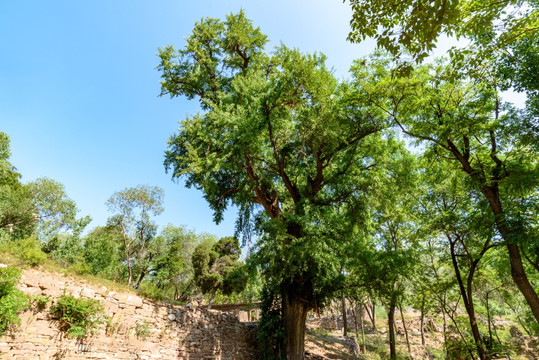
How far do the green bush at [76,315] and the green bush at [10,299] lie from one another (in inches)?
31.2

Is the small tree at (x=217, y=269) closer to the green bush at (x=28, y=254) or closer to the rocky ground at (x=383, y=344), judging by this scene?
the rocky ground at (x=383, y=344)

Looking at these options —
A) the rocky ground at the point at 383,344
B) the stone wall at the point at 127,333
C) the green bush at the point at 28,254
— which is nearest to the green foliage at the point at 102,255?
the stone wall at the point at 127,333

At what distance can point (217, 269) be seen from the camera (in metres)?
23.0

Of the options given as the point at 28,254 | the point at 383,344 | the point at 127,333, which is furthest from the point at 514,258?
the point at 383,344

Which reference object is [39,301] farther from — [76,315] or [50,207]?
[50,207]

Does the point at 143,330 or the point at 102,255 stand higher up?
the point at 102,255

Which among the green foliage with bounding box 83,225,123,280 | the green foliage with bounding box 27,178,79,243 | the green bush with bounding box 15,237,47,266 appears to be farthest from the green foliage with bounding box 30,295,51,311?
the green foliage with bounding box 27,178,79,243

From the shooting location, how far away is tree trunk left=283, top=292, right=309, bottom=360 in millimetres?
10164

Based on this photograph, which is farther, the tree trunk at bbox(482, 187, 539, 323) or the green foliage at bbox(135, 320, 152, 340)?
the green foliage at bbox(135, 320, 152, 340)

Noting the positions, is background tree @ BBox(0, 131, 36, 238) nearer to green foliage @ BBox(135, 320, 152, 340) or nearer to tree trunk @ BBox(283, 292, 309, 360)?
green foliage @ BBox(135, 320, 152, 340)

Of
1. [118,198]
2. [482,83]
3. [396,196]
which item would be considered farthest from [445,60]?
[118,198]

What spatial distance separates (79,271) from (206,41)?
39.8 feet

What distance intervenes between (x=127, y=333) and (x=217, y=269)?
1531 centimetres

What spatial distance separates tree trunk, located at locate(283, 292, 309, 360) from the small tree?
11.3 m
